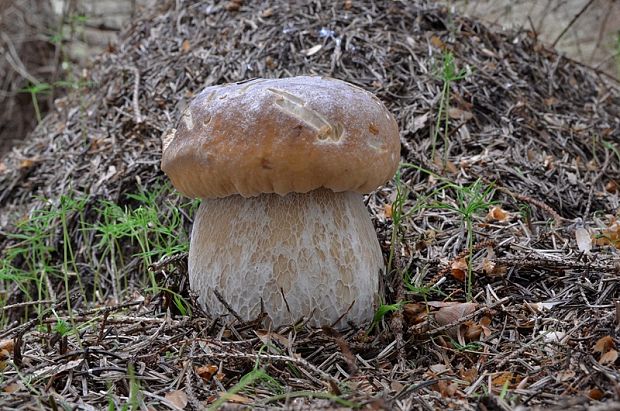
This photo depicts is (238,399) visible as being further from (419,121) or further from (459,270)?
(419,121)

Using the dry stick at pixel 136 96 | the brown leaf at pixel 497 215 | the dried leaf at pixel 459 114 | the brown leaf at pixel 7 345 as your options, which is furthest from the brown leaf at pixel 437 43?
the brown leaf at pixel 7 345

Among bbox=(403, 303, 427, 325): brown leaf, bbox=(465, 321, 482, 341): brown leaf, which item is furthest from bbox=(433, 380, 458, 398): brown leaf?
bbox=(403, 303, 427, 325): brown leaf

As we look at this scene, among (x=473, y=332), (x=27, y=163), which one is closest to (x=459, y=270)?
(x=473, y=332)

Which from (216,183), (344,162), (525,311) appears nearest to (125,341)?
(216,183)

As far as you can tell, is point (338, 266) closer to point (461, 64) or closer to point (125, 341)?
point (125, 341)

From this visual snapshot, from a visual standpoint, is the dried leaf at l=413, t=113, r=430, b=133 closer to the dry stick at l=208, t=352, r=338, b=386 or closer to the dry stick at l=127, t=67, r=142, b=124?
the dry stick at l=127, t=67, r=142, b=124

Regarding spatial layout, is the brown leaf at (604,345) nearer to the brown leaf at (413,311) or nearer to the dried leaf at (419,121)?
the brown leaf at (413,311)
